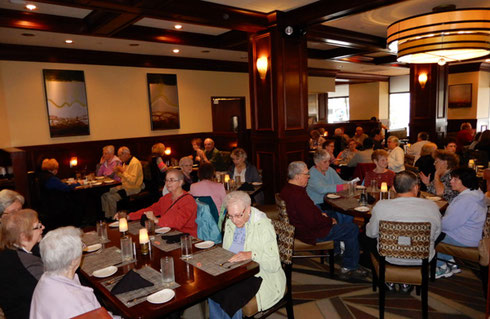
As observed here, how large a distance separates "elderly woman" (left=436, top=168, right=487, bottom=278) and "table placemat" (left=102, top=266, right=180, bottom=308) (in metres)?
2.77

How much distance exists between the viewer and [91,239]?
122 inches

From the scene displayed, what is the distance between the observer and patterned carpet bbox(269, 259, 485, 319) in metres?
3.18

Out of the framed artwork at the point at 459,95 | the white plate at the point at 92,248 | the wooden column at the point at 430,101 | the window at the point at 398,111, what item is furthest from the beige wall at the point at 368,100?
the white plate at the point at 92,248

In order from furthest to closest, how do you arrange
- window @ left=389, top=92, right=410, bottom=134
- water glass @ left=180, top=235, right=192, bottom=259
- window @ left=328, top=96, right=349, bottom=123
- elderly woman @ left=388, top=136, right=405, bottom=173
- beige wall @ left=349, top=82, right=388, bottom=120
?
window @ left=328, top=96, right=349, bottom=123 < window @ left=389, top=92, right=410, bottom=134 < beige wall @ left=349, top=82, right=388, bottom=120 < elderly woman @ left=388, top=136, right=405, bottom=173 < water glass @ left=180, top=235, right=192, bottom=259

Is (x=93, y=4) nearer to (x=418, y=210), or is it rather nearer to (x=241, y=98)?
(x=418, y=210)

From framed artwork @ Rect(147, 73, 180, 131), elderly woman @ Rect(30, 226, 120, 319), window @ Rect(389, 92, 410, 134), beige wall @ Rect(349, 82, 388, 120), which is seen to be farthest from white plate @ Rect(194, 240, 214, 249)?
window @ Rect(389, 92, 410, 134)

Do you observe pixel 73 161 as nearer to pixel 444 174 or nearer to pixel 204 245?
pixel 204 245

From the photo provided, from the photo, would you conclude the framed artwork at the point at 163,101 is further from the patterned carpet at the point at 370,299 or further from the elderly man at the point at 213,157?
the patterned carpet at the point at 370,299

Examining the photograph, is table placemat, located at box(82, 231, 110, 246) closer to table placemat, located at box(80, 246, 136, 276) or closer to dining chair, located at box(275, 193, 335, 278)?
table placemat, located at box(80, 246, 136, 276)

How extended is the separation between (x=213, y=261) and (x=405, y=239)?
158 centimetres

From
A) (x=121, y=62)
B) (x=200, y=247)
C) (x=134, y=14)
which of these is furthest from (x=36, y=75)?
(x=200, y=247)

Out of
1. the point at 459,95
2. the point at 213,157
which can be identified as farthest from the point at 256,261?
the point at 459,95

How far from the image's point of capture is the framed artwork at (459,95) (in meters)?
13.8

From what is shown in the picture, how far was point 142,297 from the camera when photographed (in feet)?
6.64
